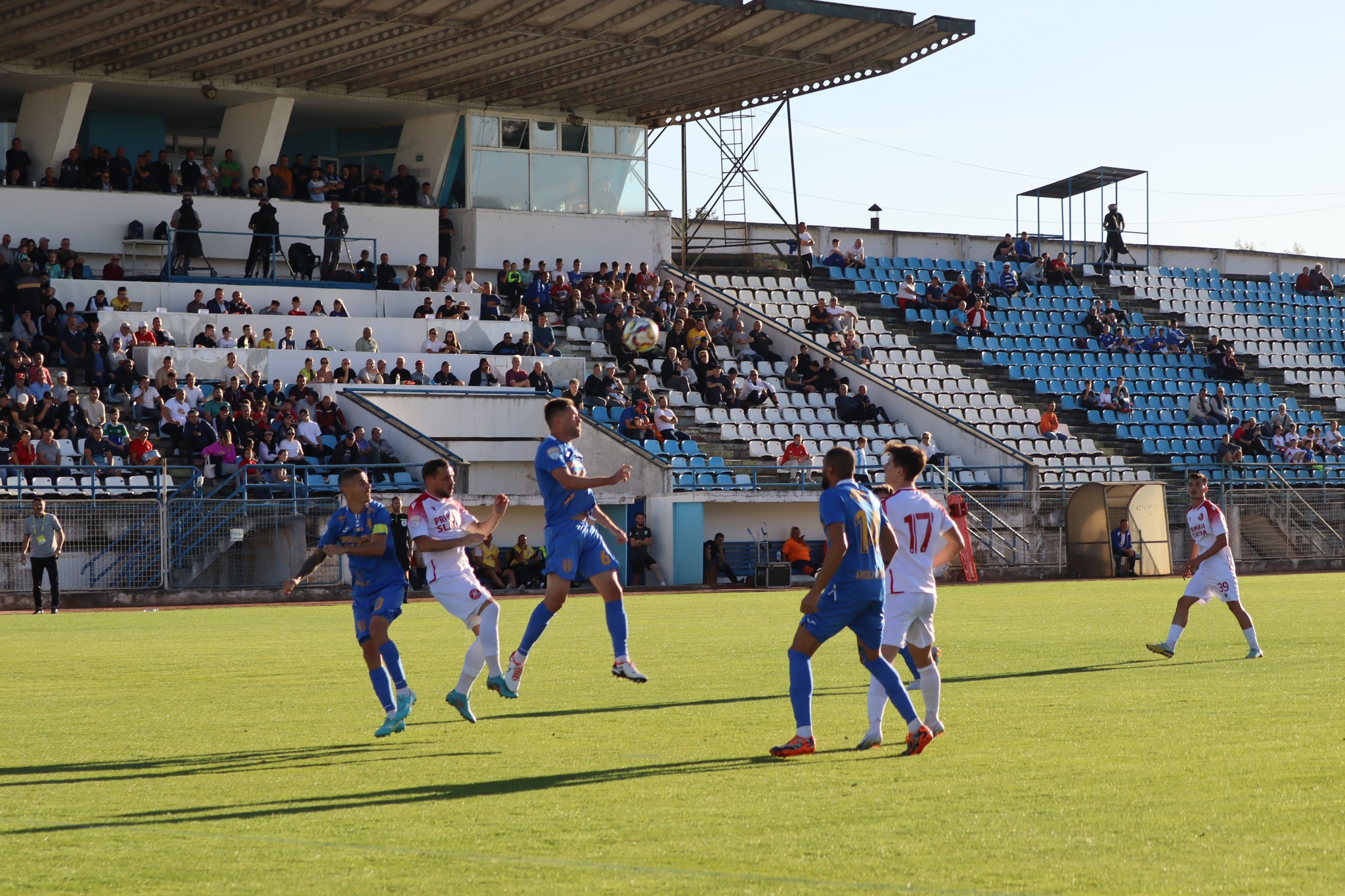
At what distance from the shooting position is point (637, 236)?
42844mm

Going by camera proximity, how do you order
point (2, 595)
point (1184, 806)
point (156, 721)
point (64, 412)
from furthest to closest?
1. point (64, 412)
2. point (2, 595)
3. point (156, 721)
4. point (1184, 806)

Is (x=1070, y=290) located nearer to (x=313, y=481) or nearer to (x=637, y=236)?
(x=637, y=236)

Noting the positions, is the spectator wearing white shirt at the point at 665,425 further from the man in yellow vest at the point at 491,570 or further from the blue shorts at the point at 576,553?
the blue shorts at the point at 576,553

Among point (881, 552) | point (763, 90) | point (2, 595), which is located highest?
point (763, 90)

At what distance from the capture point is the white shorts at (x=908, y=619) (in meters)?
9.49

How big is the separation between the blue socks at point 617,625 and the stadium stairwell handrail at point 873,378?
74.7ft

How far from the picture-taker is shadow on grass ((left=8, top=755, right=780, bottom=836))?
290 inches

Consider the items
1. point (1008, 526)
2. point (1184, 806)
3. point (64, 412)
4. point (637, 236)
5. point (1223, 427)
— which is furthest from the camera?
point (637, 236)

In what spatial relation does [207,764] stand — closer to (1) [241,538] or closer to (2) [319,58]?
(1) [241,538]

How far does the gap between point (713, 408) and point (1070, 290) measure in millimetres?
15266

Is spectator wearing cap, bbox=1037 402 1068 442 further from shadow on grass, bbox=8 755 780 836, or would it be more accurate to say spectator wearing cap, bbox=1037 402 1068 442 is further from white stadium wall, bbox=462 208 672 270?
shadow on grass, bbox=8 755 780 836

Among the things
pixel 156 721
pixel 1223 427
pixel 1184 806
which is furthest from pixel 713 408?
pixel 1184 806

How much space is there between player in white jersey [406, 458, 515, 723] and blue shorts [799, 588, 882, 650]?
7.82 ft

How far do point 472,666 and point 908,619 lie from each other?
286 cm
